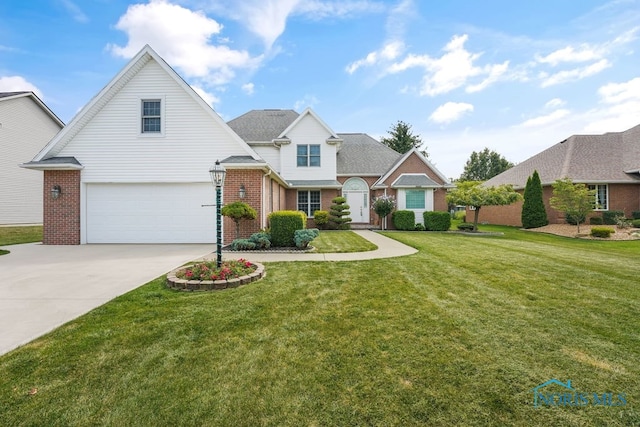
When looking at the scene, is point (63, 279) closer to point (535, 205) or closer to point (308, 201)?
point (308, 201)

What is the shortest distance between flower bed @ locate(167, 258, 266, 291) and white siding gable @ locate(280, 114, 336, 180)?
12.2 metres

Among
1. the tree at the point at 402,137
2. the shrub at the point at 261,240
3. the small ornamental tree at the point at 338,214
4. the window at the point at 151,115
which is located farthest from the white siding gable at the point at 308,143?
the tree at the point at 402,137

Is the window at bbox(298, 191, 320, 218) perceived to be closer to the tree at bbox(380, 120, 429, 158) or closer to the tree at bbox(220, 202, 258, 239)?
the tree at bbox(220, 202, 258, 239)

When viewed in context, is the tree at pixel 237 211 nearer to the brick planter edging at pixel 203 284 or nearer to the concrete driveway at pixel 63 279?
the concrete driveway at pixel 63 279

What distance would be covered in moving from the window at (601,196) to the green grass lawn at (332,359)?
1879 centimetres

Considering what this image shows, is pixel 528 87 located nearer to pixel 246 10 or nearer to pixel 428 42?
pixel 428 42

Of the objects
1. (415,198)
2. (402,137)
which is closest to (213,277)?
(415,198)

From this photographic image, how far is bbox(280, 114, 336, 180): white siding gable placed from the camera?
693 inches

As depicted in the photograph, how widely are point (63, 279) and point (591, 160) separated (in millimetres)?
28944

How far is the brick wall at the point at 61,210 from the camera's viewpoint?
11.0m

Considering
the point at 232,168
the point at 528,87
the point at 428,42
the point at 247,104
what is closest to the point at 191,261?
the point at 232,168

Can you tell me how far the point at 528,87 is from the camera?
1286 cm

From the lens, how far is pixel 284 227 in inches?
380

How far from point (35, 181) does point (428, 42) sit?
2454 cm
